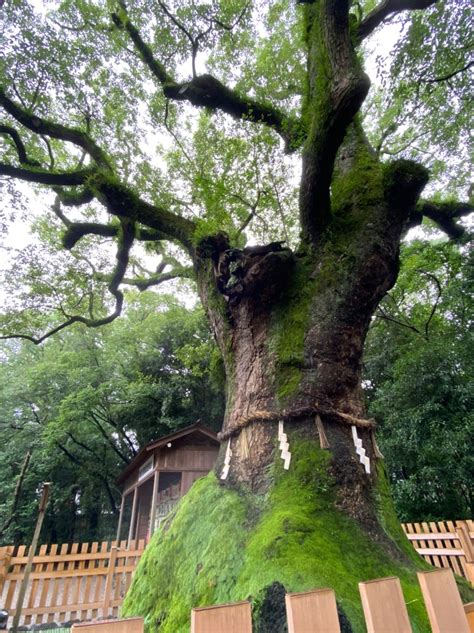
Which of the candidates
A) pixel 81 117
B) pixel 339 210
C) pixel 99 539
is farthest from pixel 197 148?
pixel 99 539

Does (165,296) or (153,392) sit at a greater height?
(165,296)

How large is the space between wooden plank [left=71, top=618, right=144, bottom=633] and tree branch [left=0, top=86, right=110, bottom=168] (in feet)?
20.6

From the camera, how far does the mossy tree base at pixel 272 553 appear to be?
1.69 m

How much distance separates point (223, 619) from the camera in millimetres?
847

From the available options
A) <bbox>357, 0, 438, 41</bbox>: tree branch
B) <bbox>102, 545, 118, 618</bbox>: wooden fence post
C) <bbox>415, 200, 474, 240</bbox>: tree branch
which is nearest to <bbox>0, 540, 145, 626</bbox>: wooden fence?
<bbox>102, 545, 118, 618</bbox>: wooden fence post

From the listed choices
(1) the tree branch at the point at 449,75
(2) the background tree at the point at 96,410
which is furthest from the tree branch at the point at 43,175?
(2) the background tree at the point at 96,410

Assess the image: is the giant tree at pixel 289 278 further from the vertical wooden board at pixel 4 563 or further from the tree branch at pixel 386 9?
the vertical wooden board at pixel 4 563

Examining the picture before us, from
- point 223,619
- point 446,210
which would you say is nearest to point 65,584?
point 223,619

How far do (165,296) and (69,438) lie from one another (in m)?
6.98

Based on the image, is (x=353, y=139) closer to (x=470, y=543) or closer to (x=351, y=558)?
(x=351, y=558)

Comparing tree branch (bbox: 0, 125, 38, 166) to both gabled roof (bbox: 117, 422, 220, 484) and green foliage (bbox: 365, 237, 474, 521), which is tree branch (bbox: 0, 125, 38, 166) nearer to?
gabled roof (bbox: 117, 422, 220, 484)

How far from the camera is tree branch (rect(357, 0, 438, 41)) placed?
184 inches

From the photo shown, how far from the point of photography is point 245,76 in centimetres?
692

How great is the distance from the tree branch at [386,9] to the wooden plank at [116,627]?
6.95 m
